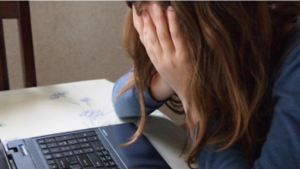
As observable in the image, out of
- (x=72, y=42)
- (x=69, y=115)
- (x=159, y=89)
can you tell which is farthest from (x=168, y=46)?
(x=72, y=42)

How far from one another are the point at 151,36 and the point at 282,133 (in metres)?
0.27

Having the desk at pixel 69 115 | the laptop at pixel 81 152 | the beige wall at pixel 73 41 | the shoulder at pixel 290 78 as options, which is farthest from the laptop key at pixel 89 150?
the beige wall at pixel 73 41

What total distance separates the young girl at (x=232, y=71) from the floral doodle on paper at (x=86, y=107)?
0.27m

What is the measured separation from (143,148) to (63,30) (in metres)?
1.08

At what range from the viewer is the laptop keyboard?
0.69 meters

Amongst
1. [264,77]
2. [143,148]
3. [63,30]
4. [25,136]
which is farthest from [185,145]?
[63,30]

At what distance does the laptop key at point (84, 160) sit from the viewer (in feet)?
2.27

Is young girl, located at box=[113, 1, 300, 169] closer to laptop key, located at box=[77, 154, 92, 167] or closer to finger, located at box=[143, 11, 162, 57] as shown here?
finger, located at box=[143, 11, 162, 57]

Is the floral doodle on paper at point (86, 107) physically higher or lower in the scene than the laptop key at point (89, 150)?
lower

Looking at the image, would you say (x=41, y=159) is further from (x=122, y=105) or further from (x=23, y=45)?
(x=23, y=45)

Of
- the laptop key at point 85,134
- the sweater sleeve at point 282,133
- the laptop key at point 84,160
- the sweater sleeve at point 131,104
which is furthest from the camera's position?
the sweater sleeve at point 131,104

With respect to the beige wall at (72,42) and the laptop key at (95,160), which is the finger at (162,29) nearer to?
the laptop key at (95,160)

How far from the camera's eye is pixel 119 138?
2.68 feet

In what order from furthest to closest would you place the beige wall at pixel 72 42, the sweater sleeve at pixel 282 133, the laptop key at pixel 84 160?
the beige wall at pixel 72 42
the laptop key at pixel 84 160
the sweater sleeve at pixel 282 133
